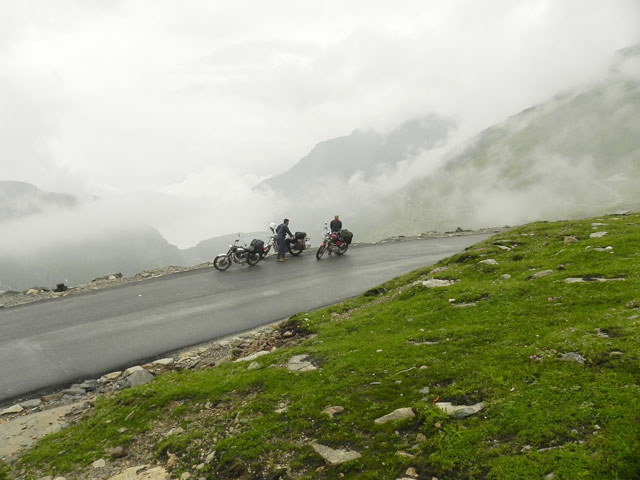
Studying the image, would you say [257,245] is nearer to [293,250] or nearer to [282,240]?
[282,240]

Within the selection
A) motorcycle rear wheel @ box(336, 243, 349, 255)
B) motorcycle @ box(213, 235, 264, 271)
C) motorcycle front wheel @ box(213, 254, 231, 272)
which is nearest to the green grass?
motorcycle front wheel @ box(213, 254, 231, 272)

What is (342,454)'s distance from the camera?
6.46 m

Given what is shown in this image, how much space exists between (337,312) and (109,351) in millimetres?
8565

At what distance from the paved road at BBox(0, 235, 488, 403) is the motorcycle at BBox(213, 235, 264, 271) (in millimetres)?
581

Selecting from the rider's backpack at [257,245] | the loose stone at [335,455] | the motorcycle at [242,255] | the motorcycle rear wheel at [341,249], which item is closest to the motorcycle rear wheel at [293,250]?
the rider's backpack at [257,245]

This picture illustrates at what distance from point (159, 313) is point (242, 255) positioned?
37.1 ft

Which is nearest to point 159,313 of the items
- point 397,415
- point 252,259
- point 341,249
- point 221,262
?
point 221,262

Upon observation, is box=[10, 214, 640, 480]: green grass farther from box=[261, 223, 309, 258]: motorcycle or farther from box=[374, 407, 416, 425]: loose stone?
box=[261, 223, 309, 258]: motorcycle

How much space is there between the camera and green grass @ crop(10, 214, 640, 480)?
18.4 feet

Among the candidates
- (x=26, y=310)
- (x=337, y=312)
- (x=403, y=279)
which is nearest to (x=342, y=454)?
(x=337, y=312)

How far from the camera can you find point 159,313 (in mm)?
20078

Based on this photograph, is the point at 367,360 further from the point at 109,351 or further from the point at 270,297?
the point at 270,297

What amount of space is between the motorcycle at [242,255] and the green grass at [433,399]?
18.4 m

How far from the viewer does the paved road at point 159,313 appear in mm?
14539
